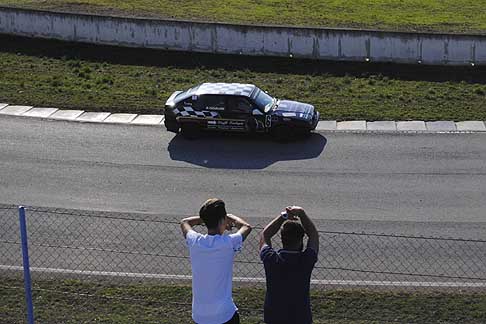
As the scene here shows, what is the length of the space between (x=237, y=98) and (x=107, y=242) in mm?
6629

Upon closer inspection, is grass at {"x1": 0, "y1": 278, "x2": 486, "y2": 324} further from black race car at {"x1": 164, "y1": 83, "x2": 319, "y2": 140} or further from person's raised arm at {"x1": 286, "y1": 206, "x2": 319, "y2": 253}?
black race car at {"x1": 164, "y1": 83, "x2": 319, "y2": 140}

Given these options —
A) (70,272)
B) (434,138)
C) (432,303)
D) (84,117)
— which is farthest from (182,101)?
(432,303)

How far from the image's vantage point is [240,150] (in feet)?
66.7

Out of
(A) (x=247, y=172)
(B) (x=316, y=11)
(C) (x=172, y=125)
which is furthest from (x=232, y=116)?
(B) (x=316, y=11)

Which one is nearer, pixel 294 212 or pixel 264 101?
pixel 294 212

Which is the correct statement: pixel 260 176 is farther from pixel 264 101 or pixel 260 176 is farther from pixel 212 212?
pixel 212 212

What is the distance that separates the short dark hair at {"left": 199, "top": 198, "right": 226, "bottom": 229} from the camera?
26.8 ft

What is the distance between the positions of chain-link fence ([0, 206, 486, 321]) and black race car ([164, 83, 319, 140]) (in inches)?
202

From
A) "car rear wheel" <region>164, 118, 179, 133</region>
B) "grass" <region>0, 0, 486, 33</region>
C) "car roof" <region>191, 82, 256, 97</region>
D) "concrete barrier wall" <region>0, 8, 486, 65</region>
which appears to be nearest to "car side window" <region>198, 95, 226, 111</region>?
"car roof" <region>191, 82, 256, 97</region>

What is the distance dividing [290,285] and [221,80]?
17.4 meters

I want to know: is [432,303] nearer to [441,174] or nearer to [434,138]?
[441,174]

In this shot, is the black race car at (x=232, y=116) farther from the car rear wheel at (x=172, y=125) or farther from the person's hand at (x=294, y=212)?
the person's hand at (x=294, y=212)

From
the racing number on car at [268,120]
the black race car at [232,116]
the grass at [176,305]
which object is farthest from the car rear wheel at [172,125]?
the grass at [176,305]

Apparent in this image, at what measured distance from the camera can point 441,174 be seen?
746 inches
